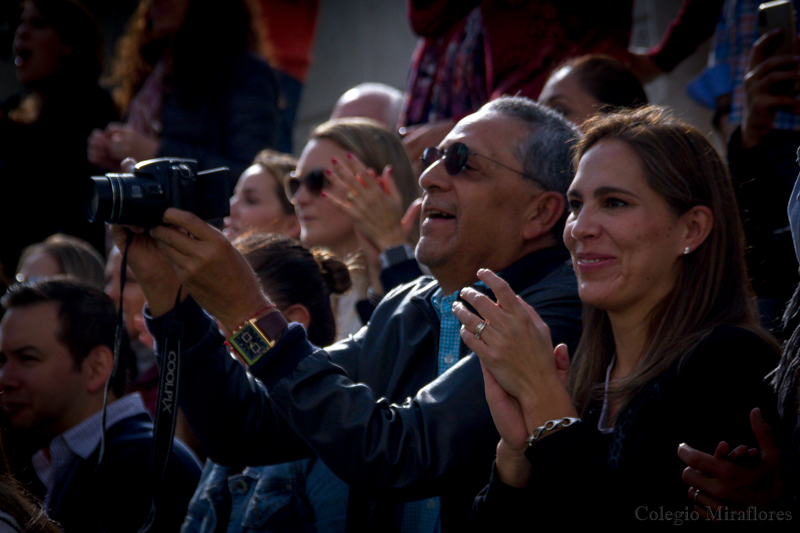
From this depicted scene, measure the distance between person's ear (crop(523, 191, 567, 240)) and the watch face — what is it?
0.92 meters

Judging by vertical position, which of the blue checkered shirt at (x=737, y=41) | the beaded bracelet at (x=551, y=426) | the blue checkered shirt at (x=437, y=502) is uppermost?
the blue checkered shirt at (x=737, y=41)

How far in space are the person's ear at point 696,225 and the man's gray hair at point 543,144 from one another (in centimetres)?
56

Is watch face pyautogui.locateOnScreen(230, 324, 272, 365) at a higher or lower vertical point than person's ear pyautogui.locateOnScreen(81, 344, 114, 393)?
higher

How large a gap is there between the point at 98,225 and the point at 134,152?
0.94m

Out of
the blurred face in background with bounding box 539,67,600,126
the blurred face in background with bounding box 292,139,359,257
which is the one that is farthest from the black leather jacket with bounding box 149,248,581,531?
the blurred face in background with bounding box 292,139,359,257

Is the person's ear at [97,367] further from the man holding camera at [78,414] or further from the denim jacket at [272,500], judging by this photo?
the denim jacket at [272,500]

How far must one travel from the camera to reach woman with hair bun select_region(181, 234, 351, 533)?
8.88 ft

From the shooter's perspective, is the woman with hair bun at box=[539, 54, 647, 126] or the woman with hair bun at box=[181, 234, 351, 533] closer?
the woman with hair bun at box=[181, 234, 351, 533]

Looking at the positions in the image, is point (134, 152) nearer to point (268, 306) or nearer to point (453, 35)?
point (453, 35)

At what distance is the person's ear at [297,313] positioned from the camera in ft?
10.2

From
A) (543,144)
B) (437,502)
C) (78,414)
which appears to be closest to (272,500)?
(437,502)

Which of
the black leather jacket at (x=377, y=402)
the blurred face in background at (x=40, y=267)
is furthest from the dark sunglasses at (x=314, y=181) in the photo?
the blurred face in background at (x=40, y=267)

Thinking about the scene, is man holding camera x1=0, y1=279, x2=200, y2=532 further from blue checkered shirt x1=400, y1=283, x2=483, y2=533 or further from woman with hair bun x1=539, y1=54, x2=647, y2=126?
woman with hair bun x1=539, y1=54, x2=647, y2=126

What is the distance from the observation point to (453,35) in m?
4.35
